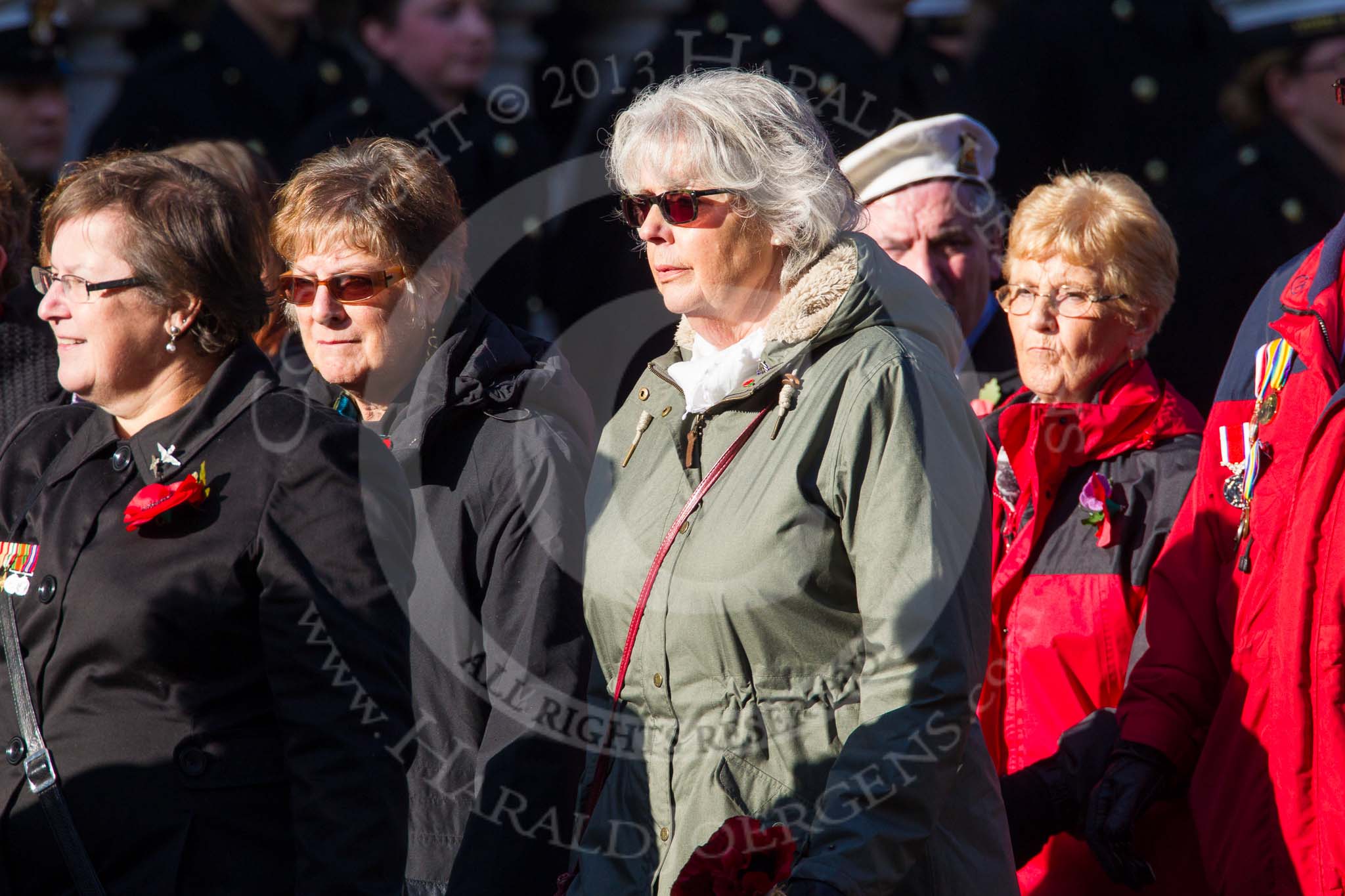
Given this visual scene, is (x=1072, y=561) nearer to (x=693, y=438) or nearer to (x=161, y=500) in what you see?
(x=693, y=438)

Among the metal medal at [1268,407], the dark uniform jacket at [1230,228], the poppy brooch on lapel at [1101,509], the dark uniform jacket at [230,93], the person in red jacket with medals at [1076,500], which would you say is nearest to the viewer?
the metal medal at [1268,407]

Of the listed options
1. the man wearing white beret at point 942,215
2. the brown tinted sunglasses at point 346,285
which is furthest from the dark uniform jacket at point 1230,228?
the brown tinted sunglasses at point 346,285

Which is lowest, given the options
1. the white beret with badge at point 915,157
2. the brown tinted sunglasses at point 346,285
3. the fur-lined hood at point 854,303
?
the white beret with badge at point 915,157

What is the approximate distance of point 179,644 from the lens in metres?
2.35

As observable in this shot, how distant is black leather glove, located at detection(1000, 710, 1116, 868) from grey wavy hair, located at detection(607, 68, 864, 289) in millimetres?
1090

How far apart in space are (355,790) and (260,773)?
149 mm

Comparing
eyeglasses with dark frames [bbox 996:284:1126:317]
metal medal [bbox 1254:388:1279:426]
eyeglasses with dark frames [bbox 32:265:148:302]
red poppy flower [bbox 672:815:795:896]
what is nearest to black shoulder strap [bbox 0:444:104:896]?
eyeglasses with dark frames [bbox 32:265:148:302]

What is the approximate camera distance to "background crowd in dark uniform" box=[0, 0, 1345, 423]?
4508 millimetres

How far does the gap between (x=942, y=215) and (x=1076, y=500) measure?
45.1 inches

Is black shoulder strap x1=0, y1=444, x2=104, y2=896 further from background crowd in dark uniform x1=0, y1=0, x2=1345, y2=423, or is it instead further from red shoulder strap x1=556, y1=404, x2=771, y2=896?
background crowd in dark uniform x1=0, y1=0, x2=1345, y2=423

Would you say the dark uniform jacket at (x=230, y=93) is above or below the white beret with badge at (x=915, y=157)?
above

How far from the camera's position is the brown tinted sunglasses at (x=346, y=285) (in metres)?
3.24

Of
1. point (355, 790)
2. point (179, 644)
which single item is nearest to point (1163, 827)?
point (355, 790)

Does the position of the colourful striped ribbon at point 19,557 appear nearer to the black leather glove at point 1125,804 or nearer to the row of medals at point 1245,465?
the black leather glove at point 1125,804
